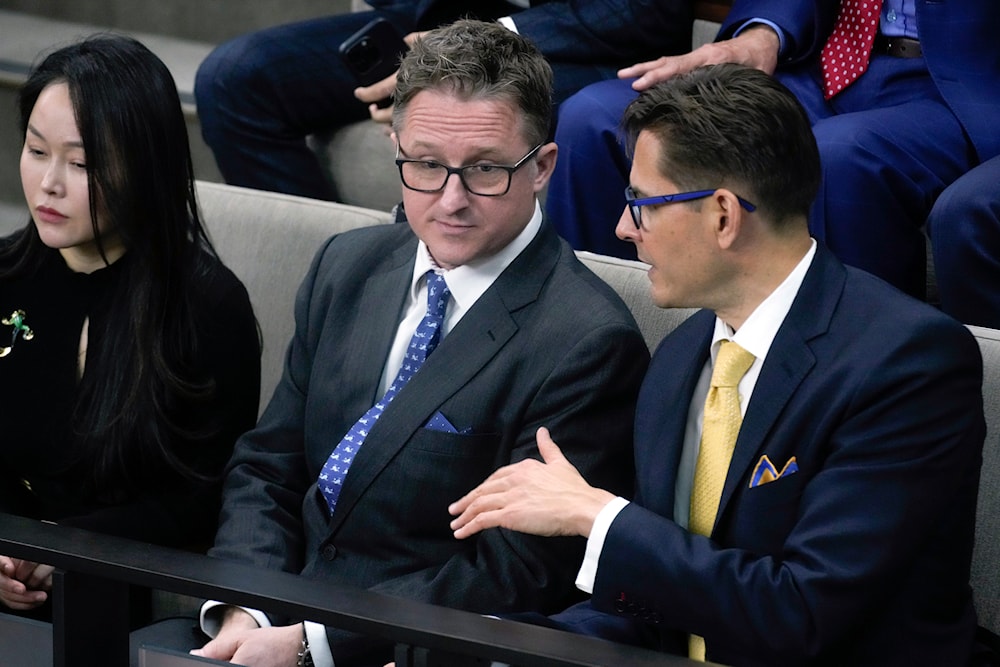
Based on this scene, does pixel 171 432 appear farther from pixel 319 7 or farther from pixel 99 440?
pixel 319 7

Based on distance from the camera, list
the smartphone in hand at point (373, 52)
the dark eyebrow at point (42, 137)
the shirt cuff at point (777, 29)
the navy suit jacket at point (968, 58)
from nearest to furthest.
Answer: the dark eyebrow at point (42, 137) < the navy suit jacket at point (968, 58) < the shirt cuff at point (777, 29) < the smartphone in hand at point (373, 52)

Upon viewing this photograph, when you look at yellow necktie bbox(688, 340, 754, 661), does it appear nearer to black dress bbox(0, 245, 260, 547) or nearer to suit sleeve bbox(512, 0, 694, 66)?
black dress bbox(0, 245, 260, 547)

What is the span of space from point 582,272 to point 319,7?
2264 millimetres

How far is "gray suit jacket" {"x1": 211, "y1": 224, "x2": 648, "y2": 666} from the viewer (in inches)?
64.7

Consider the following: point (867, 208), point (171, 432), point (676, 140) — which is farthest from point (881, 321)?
point (171, 432)

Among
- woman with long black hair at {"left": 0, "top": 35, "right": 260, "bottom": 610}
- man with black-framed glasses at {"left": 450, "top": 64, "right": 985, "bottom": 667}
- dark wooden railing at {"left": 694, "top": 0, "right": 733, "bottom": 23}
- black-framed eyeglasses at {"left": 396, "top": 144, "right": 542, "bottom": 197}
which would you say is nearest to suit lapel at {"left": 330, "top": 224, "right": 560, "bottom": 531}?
black-framed eyeglasses at {"left": 396, "top": 144, "right": 542, "bottom": 197}

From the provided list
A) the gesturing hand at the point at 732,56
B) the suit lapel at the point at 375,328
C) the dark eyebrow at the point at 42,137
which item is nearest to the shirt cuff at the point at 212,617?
the suit lapel at the point at 375,328

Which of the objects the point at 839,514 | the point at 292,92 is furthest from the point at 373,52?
the point at 839,514

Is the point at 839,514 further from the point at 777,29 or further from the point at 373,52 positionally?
the point at 373,52

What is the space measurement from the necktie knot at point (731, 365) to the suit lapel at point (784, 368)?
0.05m

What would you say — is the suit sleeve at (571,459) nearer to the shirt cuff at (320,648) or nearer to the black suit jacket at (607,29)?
the shirt cuff at (320,648)

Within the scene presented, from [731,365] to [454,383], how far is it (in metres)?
0.37

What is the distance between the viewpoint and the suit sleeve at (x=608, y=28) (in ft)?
8.59

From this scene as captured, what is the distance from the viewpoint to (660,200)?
1503 millimetres
